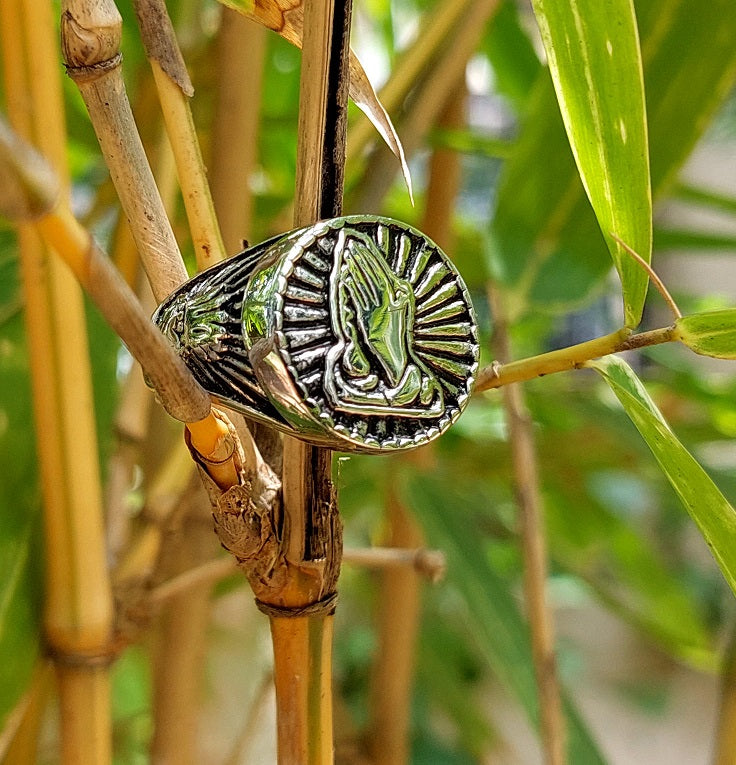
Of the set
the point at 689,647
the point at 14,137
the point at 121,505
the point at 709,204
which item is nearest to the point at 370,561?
the point at 121,505

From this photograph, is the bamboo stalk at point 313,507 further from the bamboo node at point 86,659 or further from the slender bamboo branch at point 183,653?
the slender bamboo branch at point 183,653

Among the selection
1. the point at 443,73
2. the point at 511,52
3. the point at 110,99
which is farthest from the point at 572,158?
the point at 110,99

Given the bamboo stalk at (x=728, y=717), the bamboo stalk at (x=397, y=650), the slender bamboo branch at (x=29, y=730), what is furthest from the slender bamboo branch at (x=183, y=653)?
the bamboo stalk at (x=728, y=717)

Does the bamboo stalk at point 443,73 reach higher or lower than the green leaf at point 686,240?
higher

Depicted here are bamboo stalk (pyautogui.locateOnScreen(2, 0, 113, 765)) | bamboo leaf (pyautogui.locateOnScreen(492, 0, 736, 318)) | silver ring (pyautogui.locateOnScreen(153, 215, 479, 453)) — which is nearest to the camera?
silver ring (pyautogui.locateOnScreen(153, 215, 479, 453))

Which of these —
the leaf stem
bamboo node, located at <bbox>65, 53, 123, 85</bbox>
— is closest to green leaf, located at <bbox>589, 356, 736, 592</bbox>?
the leaf stem

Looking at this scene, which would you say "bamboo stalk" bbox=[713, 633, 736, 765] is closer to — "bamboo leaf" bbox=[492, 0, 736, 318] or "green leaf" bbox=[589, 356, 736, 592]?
"bamboo leaf" bbox=[492, 0, 736, 318]

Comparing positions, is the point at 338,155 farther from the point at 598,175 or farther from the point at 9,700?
the point at 9,700
